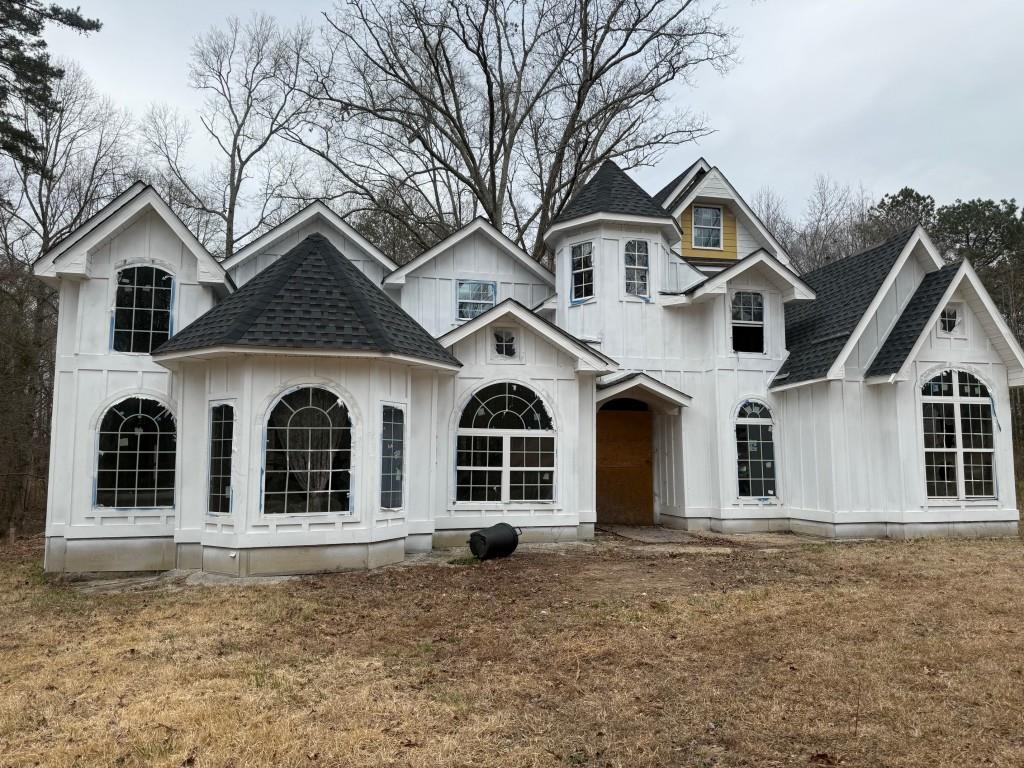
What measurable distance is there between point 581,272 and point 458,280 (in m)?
2.70

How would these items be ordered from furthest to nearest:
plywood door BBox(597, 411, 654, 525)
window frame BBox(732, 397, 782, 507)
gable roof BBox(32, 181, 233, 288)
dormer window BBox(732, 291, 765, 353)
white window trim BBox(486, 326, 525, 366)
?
plywood door BBox(597, 411, 654, 525), dormer window BBox(732, 291, 765, 353), window frame BBox(732, 397, 782, 507), white window trim BBox(486, 326, 525, 366), gable roof BBox(32, 181, 233, 288)

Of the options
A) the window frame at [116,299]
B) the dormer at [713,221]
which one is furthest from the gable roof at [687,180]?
the window frame at [116,299]

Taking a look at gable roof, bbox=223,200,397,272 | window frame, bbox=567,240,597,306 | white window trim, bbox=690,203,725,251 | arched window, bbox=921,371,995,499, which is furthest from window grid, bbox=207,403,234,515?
arched window, bbox=921,371,995,499

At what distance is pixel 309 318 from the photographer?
10773mm

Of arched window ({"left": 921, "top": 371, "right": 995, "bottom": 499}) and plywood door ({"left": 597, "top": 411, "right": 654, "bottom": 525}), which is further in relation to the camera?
plywood door ({"left": 597, "top": 411, "right": 654, "bottom": 525})

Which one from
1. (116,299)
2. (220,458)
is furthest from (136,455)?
(116,299)

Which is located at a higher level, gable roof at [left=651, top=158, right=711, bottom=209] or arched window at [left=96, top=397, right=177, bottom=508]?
gable roof at [left=651, top=158, right=711, bottom=209]

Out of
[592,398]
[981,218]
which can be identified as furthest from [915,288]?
[981,218]

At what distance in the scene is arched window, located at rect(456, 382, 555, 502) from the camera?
44.3 feet

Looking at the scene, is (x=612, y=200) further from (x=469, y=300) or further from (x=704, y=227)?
(x=469, y=300)

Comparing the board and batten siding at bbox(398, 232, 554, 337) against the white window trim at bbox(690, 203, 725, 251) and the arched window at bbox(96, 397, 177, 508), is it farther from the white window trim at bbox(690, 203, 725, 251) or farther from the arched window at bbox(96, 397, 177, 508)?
the arched window at bbox(96, 397, 177, 508)

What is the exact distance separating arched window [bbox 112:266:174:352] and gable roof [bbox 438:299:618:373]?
15.3ft

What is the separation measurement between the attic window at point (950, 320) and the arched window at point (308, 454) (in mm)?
11614

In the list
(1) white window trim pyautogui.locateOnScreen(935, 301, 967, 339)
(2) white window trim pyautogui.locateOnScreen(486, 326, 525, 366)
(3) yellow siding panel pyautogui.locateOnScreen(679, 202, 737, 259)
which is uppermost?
(3) yellow siding panel pyautogui.locateOnScreen(679, 202, 737, 259)
